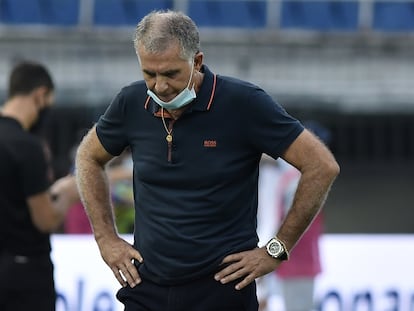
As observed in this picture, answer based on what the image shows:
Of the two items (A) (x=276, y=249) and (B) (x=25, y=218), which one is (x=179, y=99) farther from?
(B) (x=25, y=218)

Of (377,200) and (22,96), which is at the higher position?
(22,96)

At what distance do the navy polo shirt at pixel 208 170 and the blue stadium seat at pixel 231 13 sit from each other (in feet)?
46.9

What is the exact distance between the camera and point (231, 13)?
19.3 meters

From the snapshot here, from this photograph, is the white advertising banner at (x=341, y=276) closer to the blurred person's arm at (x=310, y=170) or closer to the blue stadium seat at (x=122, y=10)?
the blurred person's arm at (x=310, y=170)

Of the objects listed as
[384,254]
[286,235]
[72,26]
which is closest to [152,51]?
[286,235]

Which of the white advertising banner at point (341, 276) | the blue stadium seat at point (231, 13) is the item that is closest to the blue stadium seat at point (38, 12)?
the blue stadium seat at point (231, 13)

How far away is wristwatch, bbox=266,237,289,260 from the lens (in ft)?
16.0

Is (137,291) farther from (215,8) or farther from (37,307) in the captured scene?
(215,8)

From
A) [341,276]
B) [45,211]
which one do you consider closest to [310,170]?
[45,211]

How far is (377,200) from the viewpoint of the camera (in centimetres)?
2003

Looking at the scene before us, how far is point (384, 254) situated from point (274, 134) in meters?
4.97

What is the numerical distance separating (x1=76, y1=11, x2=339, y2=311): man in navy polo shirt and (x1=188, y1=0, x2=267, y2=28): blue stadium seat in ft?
46.8

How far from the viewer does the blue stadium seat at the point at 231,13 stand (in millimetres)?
19109

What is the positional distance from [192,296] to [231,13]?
48.3 feet
